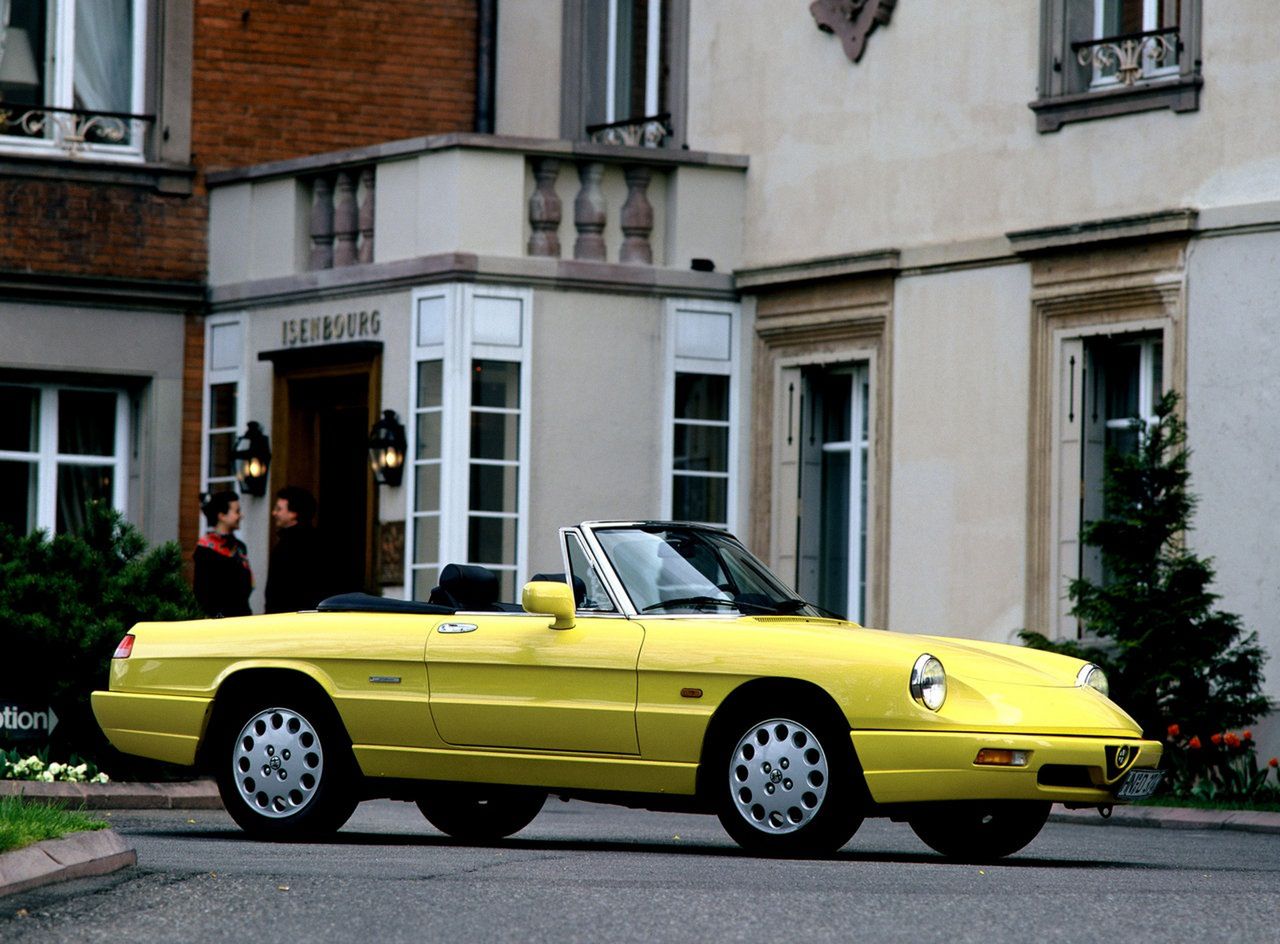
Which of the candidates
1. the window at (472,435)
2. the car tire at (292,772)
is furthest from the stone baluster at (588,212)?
the car tire at (292,772)

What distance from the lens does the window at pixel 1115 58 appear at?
17.6m

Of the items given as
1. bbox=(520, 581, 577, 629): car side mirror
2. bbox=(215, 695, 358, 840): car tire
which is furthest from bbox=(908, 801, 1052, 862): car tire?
bbox=(215, 695, 358, 840): car tire

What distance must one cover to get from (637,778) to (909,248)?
362 inches

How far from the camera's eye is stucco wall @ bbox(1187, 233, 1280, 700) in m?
17.0

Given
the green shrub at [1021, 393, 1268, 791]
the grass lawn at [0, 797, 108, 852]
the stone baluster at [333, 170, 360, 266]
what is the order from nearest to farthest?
the grass lawn at [0, 797, 108, 852], the green shrub at [1021, 393, 1268, 791], the stone baluster at [333, 170, 360, 266]

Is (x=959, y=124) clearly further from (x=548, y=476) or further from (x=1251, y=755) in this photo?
(x=1251, y=755)

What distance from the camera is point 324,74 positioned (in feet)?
73.9

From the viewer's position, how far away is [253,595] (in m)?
21.4

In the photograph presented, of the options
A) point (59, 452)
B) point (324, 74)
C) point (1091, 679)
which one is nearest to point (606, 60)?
point (324, 74)

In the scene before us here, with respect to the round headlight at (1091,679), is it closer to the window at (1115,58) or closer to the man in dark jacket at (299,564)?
the man in dark jacket at (299,564)

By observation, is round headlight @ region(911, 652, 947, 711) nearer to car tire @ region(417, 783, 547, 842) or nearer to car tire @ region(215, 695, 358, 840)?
car tire @ region(417, 783, 547, 842)

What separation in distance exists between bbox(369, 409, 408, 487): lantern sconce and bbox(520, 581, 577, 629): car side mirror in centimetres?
893

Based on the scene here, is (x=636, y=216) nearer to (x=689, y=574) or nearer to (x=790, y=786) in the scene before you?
(x=689, y=574)

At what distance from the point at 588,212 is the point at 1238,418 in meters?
5.32
